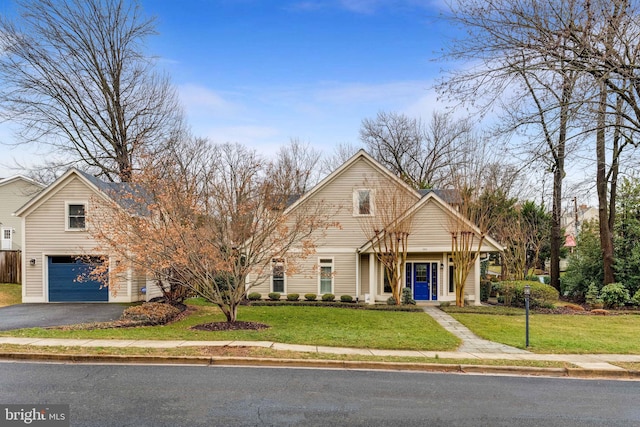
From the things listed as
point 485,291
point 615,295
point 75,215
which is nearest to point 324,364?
point 485,291

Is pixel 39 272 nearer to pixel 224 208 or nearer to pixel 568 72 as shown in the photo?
pixel 224 208

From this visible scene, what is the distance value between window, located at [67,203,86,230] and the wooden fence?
318 inches

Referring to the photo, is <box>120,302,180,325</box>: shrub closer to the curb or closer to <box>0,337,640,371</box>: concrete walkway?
<box>0,337,640,371</box>: concrete walkway

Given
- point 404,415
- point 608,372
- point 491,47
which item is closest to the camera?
point 404,415

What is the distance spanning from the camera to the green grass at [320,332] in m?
10.8

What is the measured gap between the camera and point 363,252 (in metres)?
19.7

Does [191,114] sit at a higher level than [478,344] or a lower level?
higher

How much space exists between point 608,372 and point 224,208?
10.9 metres

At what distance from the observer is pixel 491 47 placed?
25.5 ft

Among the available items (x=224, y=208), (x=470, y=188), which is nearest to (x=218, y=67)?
(x=224, y=208)

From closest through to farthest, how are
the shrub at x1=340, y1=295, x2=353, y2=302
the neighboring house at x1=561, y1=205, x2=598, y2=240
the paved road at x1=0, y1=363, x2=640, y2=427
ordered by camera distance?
the paved road at x1=0, y1=363, x2=640, y2=427, the shrub at x1=340, y1=295, x2=353, y2=302, the neighboring house at x1=561, y1=205, x2=598, y2=240

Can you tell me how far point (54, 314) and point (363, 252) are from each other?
13299 millimetres

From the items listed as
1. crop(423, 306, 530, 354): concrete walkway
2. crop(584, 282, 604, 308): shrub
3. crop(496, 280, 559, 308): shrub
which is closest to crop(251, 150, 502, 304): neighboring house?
crop(496, 280, 559, 308): shrub

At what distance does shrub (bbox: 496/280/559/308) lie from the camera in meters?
18.3
